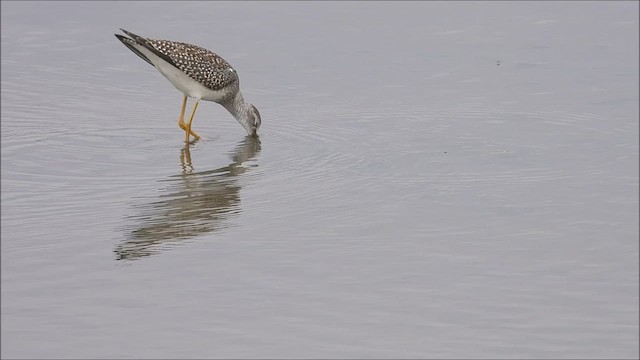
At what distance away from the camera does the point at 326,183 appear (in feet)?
40.3

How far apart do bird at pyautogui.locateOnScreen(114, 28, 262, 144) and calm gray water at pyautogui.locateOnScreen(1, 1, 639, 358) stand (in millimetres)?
256

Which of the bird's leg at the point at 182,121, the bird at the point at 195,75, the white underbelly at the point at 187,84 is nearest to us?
the bird's leg at the point at 182,121

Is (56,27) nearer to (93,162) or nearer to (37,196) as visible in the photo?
(93,162)

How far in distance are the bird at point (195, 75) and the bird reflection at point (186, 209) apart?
1.08 meters

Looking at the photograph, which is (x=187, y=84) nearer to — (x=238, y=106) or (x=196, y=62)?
(x=196, y=62)

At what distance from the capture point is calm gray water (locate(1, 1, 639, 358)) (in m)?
8.53

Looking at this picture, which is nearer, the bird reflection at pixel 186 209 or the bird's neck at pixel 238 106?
the bird reflection at pixel 186 209

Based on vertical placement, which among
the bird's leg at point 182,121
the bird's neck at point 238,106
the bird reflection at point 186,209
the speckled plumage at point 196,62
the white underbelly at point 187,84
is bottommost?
the bird reflection at point 186,209

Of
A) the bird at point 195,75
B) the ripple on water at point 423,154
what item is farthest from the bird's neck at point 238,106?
the ripple on water at point 423,154

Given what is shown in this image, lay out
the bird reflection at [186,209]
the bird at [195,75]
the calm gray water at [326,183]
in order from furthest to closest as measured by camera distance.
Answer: the bird at [195,75]
the bird reflection at [186,209]
the calm gray water at [326,183]

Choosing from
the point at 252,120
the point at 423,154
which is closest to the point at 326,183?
the point at 423,154

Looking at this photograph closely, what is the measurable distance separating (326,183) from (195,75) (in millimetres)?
3286

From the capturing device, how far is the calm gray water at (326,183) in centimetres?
853

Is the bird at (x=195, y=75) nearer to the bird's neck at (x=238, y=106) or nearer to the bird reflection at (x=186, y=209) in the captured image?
the bird's neck at (x=238, y=106)
